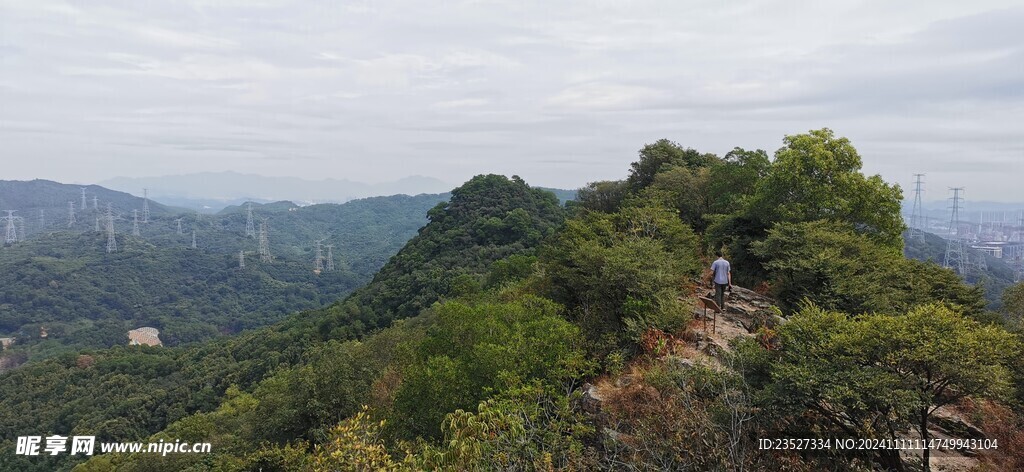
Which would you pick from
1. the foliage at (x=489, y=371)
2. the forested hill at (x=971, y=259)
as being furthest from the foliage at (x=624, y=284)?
the forested hill at (x=971, y=259)

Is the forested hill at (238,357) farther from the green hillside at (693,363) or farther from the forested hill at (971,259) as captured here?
the forested hill at (971,259)

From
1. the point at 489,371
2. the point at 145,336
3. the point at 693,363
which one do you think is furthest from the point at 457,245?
the point at 145,336

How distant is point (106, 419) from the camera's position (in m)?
36.2

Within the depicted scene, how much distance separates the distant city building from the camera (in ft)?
266

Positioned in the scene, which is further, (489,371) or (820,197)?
(820,197)

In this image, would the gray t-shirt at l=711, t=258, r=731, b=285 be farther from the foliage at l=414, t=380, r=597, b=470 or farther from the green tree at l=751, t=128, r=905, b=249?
the green tree at l=751, t=128, r=905, b=249

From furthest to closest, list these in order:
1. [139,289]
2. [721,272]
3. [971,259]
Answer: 1. [139,289]
2. [971,259]
3. [721,272]

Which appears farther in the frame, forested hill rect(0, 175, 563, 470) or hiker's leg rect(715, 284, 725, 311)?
forested hill rect(0, 175, 563, 470)

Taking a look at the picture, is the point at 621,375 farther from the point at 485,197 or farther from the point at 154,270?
the point at 154,270

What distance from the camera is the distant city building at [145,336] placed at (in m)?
81.2

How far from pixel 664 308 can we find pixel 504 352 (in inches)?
148

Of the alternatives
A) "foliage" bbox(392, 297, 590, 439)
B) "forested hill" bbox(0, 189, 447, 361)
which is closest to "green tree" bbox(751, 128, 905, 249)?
"foliage" bbox(392, 297, 590, 439)

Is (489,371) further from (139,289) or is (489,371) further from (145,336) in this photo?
(139,289)

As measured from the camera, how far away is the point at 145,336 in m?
84.2
